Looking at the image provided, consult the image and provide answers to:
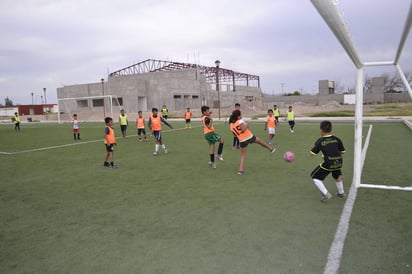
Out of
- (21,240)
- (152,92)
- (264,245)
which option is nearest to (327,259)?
(264,245)

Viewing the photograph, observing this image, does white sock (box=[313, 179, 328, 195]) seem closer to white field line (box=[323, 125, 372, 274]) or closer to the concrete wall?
white field line (box=[323, 125, 372, 274])

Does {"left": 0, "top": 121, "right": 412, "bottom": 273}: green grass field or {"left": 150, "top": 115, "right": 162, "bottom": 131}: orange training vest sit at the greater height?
{"left": 150, "top": 115, "right": 162, "bottom": 131}: orange training vest

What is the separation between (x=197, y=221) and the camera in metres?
4.75

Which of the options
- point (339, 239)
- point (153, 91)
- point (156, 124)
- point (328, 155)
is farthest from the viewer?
point (153, 91)

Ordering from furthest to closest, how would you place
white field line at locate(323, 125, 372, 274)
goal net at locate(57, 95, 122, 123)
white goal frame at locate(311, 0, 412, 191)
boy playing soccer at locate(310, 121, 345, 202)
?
goal net at locate(57, 95, 122, 123), boy playing soccer at locate(310, 121, 345, 202), white field line at locate(323, 125, 372, 274), white goal frame at locate(311, 0, 412, 191)

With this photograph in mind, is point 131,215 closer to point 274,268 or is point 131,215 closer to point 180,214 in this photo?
point 180,214

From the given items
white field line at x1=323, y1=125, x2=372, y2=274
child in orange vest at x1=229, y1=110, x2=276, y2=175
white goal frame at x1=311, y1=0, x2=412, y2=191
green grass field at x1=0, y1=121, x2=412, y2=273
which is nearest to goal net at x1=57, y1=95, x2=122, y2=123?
Answer: child in orange vest at x1=229, y1=110, x2=276, y2=175

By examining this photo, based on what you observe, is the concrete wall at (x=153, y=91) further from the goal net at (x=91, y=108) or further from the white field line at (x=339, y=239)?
the white field line at (x=339, y=239)

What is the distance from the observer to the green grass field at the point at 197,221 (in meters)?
3.55

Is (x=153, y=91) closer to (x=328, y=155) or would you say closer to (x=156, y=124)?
(x=156, y=124)

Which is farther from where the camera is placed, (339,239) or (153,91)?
(153,91)

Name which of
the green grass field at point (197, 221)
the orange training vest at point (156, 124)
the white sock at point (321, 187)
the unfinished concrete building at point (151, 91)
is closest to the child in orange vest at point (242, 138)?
the green grass field at point (197, 221)

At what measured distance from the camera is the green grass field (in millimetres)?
→ 3547

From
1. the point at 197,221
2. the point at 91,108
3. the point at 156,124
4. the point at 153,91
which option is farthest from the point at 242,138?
the point at 91,108
